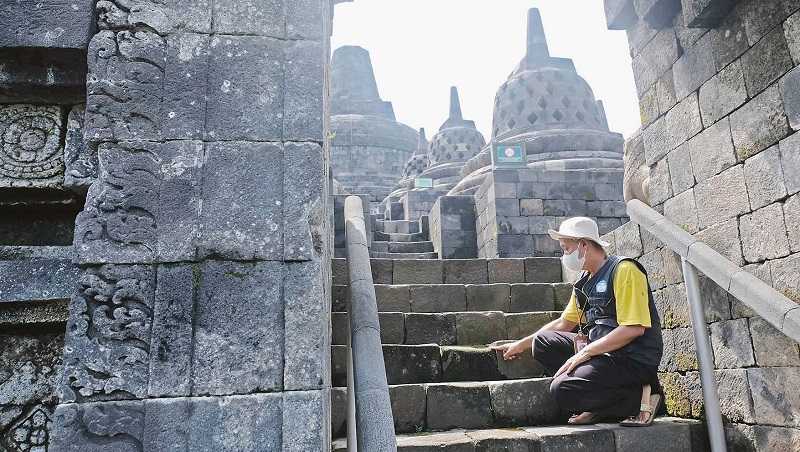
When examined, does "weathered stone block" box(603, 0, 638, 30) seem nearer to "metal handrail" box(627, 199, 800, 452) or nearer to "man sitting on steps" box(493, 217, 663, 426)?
"metal handrail" box(627, 199, 800, 452)

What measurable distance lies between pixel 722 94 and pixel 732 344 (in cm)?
154

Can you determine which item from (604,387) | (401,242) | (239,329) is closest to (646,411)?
(604,387)

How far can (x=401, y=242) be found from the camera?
29.1 feet

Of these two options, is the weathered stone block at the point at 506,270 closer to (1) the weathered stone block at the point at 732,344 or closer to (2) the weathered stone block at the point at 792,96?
(1) the weathered stone block at the point at 732,344

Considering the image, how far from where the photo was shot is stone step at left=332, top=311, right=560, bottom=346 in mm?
4051

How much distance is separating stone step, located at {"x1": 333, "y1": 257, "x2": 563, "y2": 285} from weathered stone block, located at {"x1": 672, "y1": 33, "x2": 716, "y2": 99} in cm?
232

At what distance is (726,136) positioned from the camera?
3.37 meters

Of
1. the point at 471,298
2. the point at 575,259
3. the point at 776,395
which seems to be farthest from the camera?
the point at 471,298

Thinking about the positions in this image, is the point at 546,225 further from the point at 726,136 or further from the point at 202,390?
the point at 202,390

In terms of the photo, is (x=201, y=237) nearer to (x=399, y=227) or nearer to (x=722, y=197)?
(x=722, y=197)

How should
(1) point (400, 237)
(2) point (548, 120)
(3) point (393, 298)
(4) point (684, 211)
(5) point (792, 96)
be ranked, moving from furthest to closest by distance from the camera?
(2) point (548, 120) < (1) point (400, 237) < (3) point (393, 298) < (4) point (684, 211) < (5) point (792, 96)

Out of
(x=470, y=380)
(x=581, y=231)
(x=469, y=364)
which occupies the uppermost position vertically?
(x=581, y=231)

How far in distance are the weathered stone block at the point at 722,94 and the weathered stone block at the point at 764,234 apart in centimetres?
69

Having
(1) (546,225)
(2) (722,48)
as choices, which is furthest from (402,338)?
(1) (546,225)
